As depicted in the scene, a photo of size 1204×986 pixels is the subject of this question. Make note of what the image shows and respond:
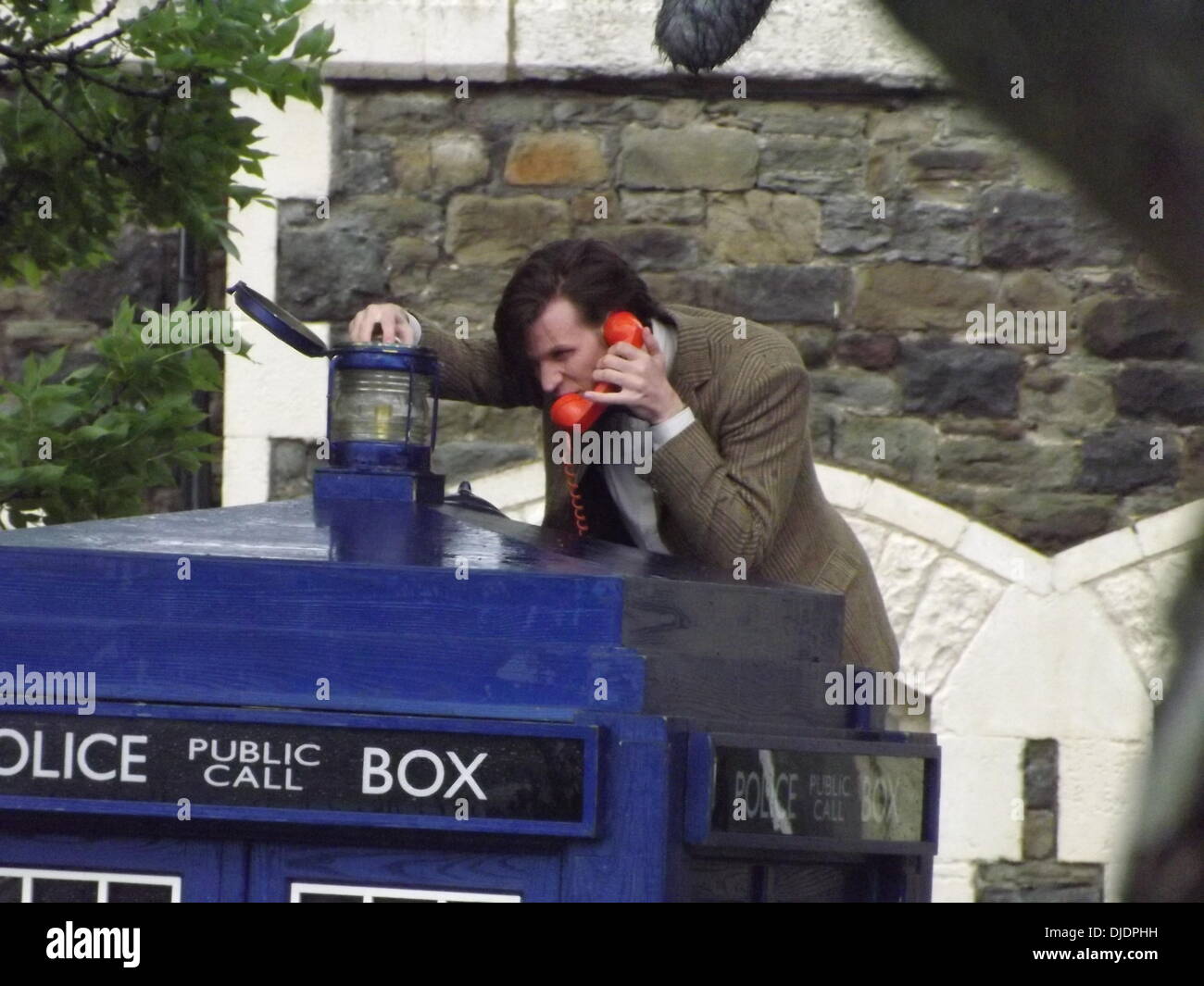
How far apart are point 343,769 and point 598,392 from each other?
895mm

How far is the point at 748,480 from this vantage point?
9.05ft

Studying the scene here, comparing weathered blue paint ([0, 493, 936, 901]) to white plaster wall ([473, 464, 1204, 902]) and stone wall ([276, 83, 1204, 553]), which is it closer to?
white plaster wall ([473, 464, 1204, 902])

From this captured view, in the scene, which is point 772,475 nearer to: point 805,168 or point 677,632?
point 677,632

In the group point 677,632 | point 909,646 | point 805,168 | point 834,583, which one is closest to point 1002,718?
point 909,646

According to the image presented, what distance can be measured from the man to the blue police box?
1.95 ft

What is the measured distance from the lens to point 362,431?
2461 mm

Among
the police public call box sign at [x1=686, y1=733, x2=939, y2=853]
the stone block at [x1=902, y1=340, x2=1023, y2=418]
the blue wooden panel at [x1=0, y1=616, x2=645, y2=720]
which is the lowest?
the police public call box sign at [x1=686, y1=733, x2=939, y2=853]

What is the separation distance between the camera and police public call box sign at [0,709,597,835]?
192 centimetres

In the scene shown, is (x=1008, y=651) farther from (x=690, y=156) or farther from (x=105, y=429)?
(x=105, y=429)

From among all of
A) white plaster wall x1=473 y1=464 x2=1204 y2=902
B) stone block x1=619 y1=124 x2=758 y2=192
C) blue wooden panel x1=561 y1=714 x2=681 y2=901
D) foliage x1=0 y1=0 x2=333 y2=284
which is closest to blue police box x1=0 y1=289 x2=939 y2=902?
blue wooden panel x1=561 y1=714 x2=681 y2=901

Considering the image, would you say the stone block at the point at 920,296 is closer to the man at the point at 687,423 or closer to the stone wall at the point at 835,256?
the stone wall at the point at 835,256

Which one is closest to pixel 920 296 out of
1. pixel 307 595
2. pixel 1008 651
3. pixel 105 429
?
pixel 1008 651
